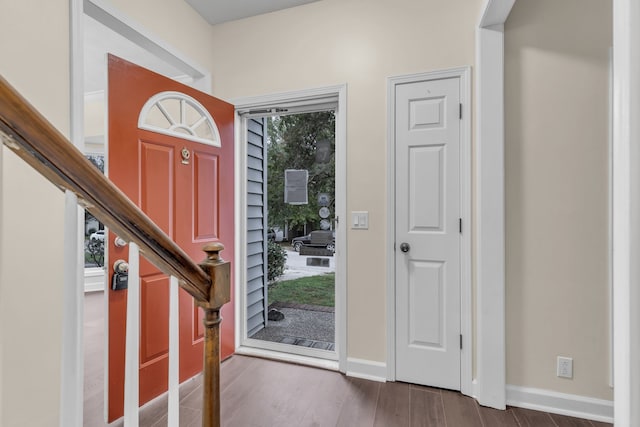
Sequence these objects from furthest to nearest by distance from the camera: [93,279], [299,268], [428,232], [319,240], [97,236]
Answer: [93,279] → [97,236] → [299,268] → [319,240] → [428,232]

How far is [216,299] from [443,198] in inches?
64.6

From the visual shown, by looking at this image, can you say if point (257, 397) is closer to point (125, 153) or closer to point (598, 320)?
Answer: point (125, 153)

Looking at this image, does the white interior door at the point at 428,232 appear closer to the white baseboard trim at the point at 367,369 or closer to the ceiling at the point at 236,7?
the white baseboard trim at the point at 367,369

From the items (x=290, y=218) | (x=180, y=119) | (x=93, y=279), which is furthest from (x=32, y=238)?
(x=93, y=279)

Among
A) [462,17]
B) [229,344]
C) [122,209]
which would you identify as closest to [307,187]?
[229,344]

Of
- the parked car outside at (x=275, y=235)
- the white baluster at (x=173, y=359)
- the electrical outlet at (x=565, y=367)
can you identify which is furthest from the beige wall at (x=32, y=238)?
the electrical outlet at (x=565, y=367)

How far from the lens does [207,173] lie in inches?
90.4

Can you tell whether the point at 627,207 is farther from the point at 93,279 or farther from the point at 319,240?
the point at 93,279

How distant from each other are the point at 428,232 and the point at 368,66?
4.01 feet

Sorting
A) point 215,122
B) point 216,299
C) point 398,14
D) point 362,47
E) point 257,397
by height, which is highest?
point 398,14

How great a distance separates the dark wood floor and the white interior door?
0.59 ft

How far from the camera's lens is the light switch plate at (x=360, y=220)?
2214mm

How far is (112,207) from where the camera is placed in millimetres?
650

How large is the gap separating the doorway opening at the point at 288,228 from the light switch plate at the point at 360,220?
638 millimetres
